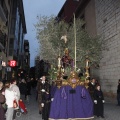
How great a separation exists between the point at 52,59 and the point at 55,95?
18.2 m

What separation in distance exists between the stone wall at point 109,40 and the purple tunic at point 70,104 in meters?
11.6

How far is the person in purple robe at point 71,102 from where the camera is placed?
902cm

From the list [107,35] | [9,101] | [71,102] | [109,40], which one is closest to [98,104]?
[71,102]

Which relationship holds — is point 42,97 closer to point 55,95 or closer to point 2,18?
point 55,95

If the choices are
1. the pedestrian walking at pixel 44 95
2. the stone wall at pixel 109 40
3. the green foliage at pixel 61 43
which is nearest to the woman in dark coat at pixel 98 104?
the pedestrian walking at pixel 44 95

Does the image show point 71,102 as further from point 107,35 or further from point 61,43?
point 61,43

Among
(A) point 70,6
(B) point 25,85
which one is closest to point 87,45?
(B) point 25,85

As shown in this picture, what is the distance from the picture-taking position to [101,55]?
25.4 meters

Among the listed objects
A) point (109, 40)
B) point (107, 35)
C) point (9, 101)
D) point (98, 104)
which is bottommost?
point (98, 104)

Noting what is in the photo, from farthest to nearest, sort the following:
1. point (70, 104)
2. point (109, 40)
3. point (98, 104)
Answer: point (109, 40), point (98, 104), point (70, 104)

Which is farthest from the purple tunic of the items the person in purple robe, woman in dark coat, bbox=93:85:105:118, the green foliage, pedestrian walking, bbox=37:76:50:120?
the green foliage

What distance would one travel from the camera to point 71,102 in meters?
9.12

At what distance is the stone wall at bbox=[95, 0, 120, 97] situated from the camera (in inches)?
814

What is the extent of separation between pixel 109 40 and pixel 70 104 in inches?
590
